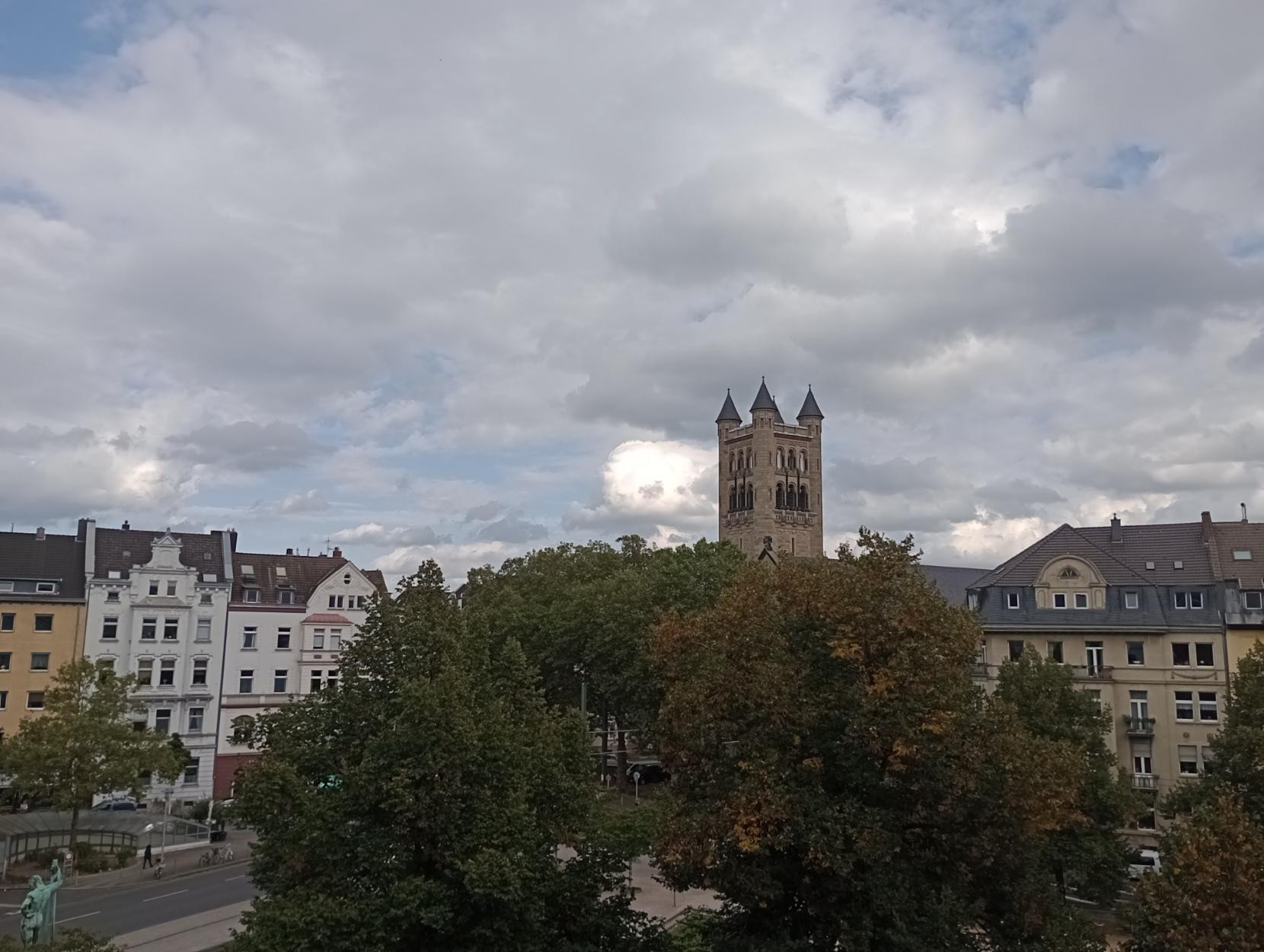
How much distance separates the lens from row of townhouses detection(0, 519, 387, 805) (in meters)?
55.3

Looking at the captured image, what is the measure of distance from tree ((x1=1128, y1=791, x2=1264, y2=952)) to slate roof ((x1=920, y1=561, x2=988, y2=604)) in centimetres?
5012

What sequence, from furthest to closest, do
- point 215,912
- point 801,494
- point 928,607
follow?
1. point 801,494
2. point 215,912
3. point 928,607

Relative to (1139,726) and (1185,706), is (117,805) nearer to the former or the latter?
(1139,726)

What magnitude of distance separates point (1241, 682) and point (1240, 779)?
3723 mm

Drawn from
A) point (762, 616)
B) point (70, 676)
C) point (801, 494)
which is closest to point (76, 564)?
point (70, 676)

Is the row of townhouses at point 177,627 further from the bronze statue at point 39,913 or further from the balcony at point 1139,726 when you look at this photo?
the balcony at point 1139,726

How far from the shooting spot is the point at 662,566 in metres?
57.7

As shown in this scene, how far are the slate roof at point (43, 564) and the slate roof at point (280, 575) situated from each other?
8.98 m

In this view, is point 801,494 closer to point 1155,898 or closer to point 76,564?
point 76,564

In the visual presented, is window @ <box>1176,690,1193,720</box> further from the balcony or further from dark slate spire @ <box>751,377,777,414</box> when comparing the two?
dark slate spire @ <box>751,377,777,414</box>

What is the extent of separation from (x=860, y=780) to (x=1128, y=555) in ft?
122

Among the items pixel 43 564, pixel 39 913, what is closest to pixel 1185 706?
pixel 39 913

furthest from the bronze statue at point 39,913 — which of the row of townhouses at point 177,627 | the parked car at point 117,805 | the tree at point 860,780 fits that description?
the parked car at point 117,805

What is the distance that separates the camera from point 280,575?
65438 millimetres
